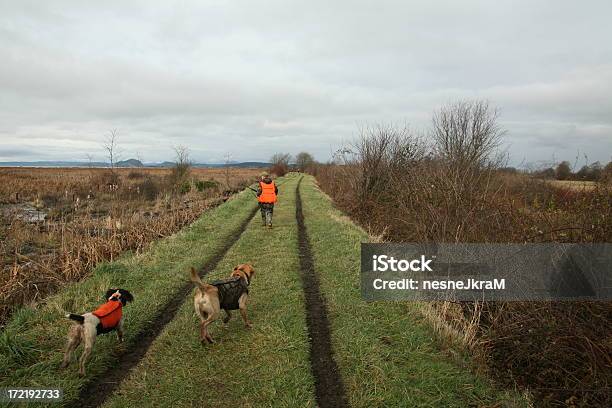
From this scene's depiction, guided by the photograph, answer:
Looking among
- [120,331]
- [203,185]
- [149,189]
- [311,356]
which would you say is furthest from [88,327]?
[203,185]

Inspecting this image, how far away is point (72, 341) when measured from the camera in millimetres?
4113

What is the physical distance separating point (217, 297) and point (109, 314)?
4.48ft

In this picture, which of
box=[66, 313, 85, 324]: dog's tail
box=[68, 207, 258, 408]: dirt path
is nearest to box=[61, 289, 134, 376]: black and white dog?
box=[66, 313, 85, 324]: dog's tail

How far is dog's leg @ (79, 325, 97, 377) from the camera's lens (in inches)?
160

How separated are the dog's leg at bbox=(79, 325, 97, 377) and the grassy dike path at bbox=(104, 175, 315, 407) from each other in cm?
57

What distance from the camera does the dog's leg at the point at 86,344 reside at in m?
4.06

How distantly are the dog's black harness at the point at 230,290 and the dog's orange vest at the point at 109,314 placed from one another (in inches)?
49.3

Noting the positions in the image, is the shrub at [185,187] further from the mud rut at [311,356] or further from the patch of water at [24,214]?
the mud rut at [311,356]

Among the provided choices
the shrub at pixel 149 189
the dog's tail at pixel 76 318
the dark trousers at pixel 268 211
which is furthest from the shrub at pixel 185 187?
the dog's tail at pixel 76 318

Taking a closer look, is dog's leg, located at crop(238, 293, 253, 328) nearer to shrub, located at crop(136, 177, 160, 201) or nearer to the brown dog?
the brown dog

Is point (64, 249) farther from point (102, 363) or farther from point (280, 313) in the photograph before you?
point (280, 313)

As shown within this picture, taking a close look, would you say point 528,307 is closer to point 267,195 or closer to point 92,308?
point 92,308

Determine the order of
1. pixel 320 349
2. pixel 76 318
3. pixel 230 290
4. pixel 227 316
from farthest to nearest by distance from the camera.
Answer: pixel 227 316 < pixel 230 290 < pixel 320 349 < pixel 76 318

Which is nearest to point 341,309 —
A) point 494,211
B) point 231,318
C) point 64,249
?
point 231,318
